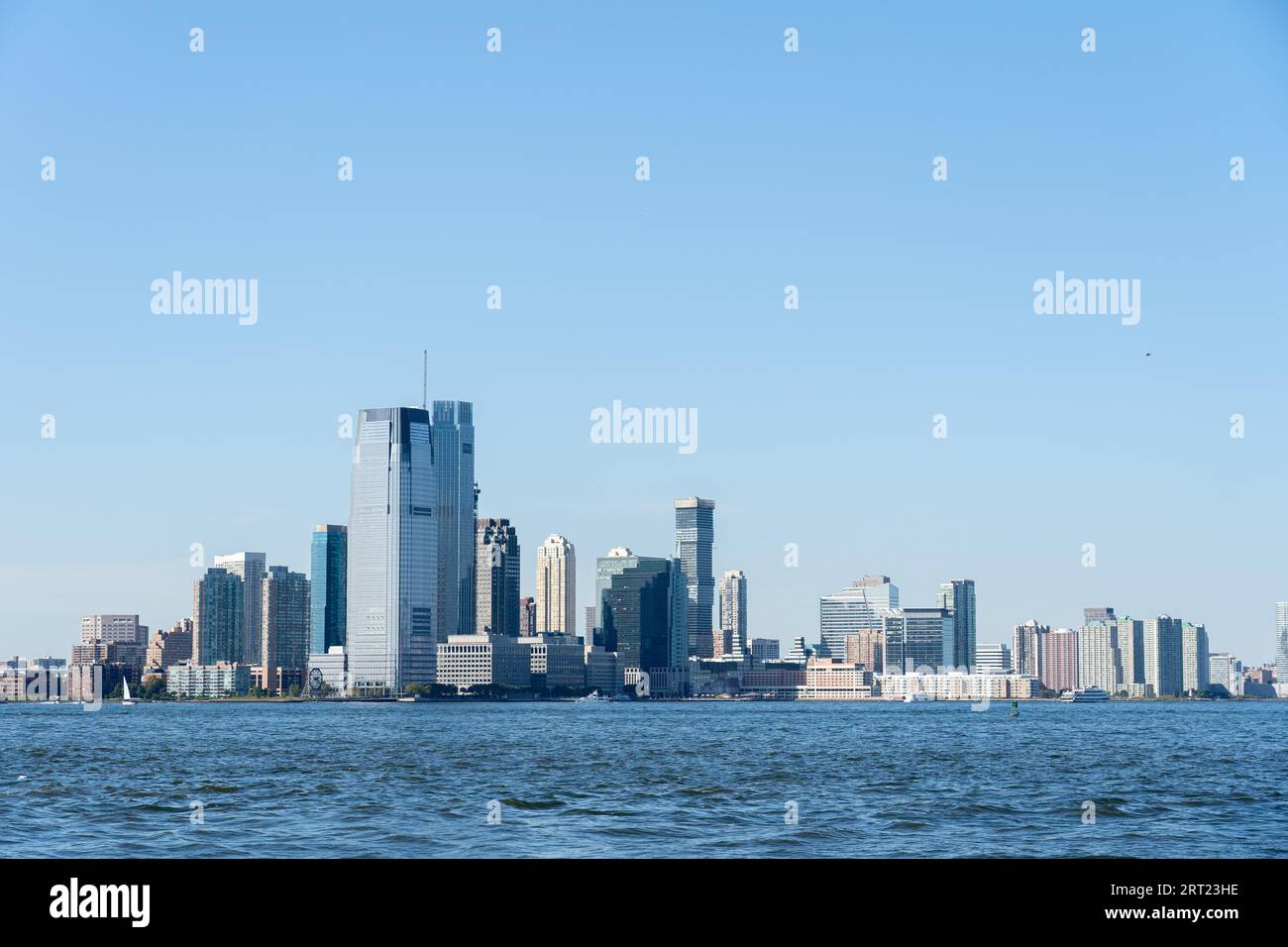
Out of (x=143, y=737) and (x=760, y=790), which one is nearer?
(x=760, y=790)

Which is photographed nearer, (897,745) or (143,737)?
(897,745)

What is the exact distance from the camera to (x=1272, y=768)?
84312 millimetres

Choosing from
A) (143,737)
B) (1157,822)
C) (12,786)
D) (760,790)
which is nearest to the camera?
(1157,822)
